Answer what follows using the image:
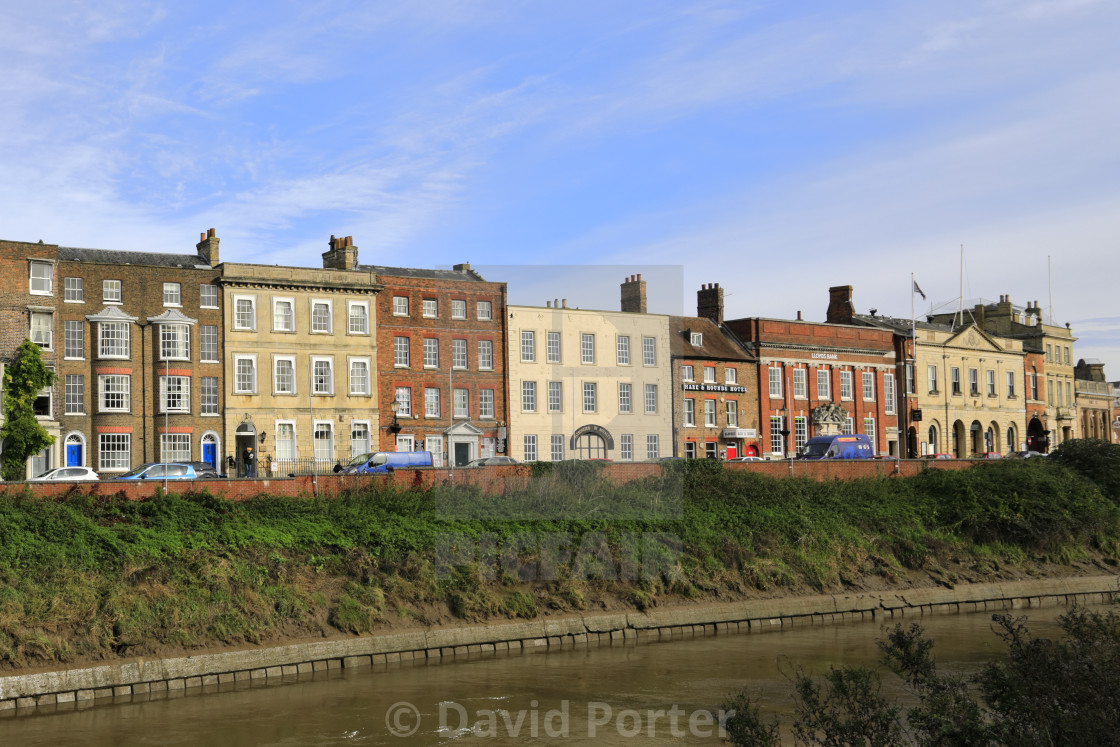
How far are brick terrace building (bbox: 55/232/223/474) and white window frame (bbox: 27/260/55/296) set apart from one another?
1.02 ft

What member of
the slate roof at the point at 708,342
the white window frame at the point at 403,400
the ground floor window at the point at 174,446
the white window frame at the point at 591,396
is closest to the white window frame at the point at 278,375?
the ground floor window at the point at 174,446

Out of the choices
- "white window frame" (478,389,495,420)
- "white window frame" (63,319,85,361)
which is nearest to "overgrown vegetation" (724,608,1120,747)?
"white window frame" (478,389,495,420)

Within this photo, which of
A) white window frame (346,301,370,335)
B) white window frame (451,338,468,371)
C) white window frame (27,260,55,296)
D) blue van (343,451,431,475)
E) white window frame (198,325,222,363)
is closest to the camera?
blue van (343,451,431,475)

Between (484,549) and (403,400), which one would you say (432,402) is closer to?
(403,400)

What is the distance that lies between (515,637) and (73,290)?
29703mm

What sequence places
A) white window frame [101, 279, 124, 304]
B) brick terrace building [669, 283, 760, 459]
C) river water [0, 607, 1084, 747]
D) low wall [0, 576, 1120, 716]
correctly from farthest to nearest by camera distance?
1. brick terrace building [669, 283, 760, 459]
2. white window frame [101, 279, 124, 304]
3. low wall [0, 576, 1120, 716]
4. river water [0, 607, 1084, 747]

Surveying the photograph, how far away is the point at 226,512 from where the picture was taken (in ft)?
86.7

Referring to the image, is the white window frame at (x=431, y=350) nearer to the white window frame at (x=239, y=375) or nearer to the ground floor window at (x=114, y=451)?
the white window frame at (x=239, y=375)

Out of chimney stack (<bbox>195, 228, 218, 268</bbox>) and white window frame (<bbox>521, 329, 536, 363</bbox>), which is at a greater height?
chimney stack (<bbox>195, 228, 218, 268</bbox>)

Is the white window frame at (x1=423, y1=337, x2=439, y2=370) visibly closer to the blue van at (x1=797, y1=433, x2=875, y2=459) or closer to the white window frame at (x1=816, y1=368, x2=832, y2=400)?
the blue van at (x1=797, y1=433, x2=875, y2=459)

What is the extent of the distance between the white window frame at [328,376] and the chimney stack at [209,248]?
6.39 m

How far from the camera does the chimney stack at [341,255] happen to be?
172 ft

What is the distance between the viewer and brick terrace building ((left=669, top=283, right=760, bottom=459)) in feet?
188

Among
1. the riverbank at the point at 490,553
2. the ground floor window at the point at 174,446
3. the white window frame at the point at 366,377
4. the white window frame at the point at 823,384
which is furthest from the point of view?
the white window frame at the point at 823,384
